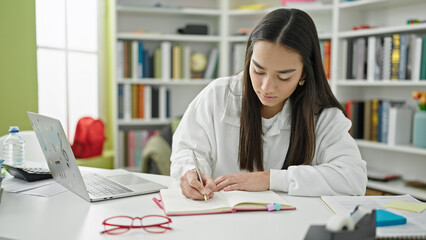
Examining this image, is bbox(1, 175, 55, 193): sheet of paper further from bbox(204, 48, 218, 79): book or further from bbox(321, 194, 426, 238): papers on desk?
bbox(204, 48, 218, 79): book

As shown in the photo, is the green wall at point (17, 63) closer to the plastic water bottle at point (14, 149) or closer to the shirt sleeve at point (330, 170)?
the plastic water bottle at point (14, 149)

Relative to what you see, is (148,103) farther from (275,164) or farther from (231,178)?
(231,178)

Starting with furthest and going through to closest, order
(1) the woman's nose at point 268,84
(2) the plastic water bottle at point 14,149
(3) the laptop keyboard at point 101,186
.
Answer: (2) the plastic water bottle at point 14,149 → (1) the woman's nose at point 268,84 → (3) the laptop keyboard at point 101,186

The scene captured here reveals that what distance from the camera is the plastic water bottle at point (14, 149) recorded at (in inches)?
65.0

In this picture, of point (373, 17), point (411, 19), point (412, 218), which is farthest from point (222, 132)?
point (373, 17)

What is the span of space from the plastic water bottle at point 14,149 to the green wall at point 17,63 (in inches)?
15.5

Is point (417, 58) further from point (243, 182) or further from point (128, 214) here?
point (128, 214)

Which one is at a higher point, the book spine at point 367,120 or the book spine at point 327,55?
the book spine at point 327,55

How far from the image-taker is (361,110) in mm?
3008

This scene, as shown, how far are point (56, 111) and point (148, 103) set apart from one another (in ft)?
2.54

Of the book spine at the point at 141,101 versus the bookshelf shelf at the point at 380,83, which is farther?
the book spine at the point at 141,101

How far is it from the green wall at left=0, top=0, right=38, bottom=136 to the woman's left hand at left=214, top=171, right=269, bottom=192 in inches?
51.5

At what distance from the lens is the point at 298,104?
5.34ft

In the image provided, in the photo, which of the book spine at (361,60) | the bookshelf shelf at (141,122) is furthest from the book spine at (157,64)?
the book spine at (361,60)
